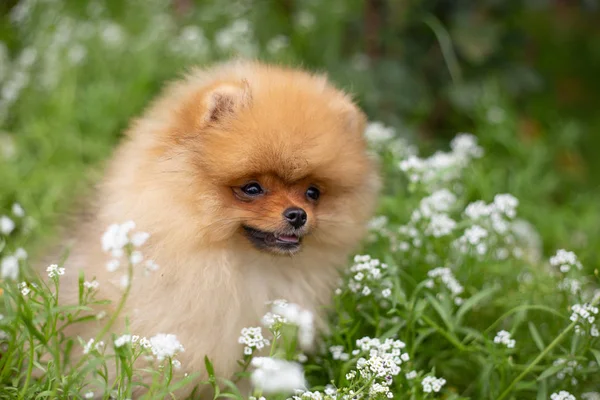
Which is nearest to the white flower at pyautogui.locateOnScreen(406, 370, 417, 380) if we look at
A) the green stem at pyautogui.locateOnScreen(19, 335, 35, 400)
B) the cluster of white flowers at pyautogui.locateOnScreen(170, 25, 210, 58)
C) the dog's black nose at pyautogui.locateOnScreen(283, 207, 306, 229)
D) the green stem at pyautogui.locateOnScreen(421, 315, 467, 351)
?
the green stem at pyautogui.locateOnScreen(421, 315, 467, 351)

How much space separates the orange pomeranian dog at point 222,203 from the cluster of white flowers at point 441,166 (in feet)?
2.02

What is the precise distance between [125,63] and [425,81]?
2015mm

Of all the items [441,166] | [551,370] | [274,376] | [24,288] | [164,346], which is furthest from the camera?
[441,166]

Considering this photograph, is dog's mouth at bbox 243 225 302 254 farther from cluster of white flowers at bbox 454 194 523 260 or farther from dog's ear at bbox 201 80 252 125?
cluster of white flowers at bbox 454 194 523 260

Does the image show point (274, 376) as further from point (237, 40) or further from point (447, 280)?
point (237, 40)

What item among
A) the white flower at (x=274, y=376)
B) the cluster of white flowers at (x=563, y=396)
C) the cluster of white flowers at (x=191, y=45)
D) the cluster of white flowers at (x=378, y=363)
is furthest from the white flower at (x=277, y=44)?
the white flower at (x=274, y=376)

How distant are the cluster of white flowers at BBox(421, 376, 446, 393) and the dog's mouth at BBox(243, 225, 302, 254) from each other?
596 mm

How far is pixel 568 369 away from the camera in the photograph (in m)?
2.36

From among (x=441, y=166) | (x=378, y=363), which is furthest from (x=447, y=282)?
(x=441, y=166)

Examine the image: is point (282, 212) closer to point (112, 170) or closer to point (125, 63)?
point (112, 170)

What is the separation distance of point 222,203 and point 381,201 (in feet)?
4.30

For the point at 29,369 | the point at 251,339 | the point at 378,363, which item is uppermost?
the point at 378,363

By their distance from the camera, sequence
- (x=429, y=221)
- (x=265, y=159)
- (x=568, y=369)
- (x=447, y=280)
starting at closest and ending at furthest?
1. (x=265, y=159)
2. (x=568, y=369)
3. (x=447, y=280)
4. (x=429, y=221)

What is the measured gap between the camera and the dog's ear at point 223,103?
2.16m
